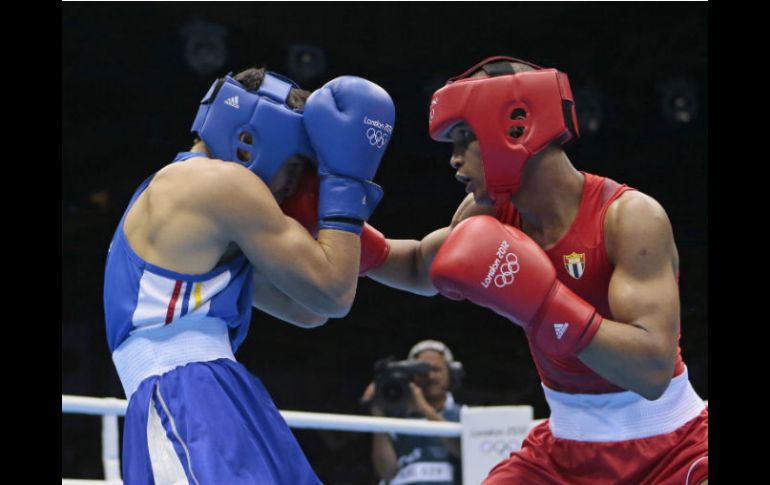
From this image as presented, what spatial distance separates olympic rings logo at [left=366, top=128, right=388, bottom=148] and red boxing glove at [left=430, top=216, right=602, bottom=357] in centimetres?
30

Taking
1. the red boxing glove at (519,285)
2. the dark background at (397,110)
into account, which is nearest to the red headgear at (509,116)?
the red boxing glove at (519,285)

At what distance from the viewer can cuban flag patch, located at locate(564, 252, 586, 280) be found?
245 cm

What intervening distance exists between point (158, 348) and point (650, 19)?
5.35 meters

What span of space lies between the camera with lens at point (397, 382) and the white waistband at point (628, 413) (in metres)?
2.18

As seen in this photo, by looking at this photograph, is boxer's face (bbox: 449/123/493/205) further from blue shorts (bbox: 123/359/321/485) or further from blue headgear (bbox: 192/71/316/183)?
blue shorts (bbox: 123/359/321/485)

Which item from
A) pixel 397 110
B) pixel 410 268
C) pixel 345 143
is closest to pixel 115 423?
pixel 410 268

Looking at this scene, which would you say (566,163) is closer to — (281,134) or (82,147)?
(281,134)

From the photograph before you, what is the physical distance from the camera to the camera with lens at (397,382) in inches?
184

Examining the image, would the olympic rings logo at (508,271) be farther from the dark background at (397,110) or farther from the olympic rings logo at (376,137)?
the dark background at (397,110)

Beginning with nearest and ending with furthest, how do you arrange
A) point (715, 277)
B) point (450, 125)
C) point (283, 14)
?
point (715, 277) < point (450, 125) < point (283, 14)

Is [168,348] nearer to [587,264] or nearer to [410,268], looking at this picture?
[410,268]

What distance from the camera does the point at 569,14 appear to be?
22.4 feet

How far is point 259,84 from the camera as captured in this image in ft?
8.04

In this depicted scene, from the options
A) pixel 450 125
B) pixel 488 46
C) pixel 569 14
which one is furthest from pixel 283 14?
pixel 450 125
